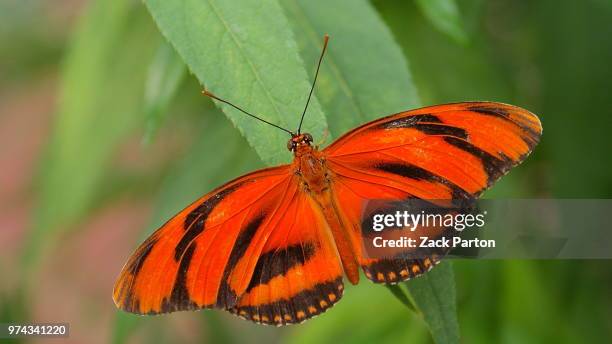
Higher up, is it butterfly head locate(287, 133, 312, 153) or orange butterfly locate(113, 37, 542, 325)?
butterfly head locate(287, 133, 312, 153)

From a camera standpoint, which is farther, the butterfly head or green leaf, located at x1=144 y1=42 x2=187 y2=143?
green leaf, located at x1=144 y1=42 x2=187 y2=143

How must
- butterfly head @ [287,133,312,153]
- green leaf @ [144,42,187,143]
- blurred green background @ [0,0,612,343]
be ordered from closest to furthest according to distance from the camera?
butterfly head @ [287,133,312,153], green leaf @ [144,42,187,143], blurred green background @ [0,0,612,343]

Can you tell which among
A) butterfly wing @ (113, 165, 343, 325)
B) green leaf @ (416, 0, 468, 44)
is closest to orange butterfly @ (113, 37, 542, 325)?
butterfly wing @ (113, 165, 343, 325)

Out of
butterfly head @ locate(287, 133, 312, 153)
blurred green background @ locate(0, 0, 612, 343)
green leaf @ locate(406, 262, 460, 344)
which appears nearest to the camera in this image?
green leaf @ locate(406, 262, 460, 344)

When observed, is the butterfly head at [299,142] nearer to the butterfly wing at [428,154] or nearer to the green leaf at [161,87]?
the butterfly wing at [428,154]

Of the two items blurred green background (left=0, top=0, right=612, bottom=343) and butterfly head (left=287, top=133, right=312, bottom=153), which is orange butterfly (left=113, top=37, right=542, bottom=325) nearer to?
butterfly head (left=287, top=133, right=312, bottom=153)

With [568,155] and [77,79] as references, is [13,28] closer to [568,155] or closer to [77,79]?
[77,79]

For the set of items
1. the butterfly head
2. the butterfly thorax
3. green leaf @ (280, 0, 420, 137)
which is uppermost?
green leaf @ (280, 0, 420, 137)
